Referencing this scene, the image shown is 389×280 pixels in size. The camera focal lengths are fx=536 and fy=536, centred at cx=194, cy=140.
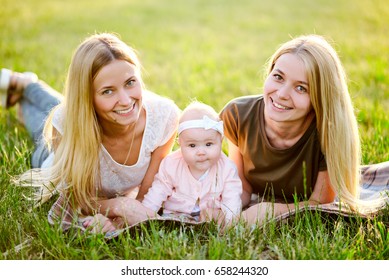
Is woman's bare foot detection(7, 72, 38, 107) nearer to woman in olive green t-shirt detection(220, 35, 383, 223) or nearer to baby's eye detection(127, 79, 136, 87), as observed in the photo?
baby's eye detection(127, 79, 136, 87)

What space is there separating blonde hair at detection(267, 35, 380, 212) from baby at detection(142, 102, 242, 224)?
0.58m

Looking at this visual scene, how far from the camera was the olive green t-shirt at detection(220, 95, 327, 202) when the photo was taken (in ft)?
10.9

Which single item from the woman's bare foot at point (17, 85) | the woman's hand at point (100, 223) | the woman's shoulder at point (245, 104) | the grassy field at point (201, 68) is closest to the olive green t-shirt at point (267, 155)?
the woman's shoulder at point (245, 104)

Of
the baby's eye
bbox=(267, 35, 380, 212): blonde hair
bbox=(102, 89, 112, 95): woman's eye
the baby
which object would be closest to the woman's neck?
bbox=(267, 35, 380, 212): blonde hair

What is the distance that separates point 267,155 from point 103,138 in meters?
1.06

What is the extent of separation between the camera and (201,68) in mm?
7195

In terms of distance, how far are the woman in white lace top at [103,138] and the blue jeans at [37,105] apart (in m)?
0.75

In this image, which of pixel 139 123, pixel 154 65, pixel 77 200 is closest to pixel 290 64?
pixel 139 123

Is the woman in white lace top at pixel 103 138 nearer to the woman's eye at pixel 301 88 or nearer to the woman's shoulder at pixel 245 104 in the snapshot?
the woman's shoulder at pixel 245 104

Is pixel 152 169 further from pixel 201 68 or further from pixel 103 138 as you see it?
pixel 201 68

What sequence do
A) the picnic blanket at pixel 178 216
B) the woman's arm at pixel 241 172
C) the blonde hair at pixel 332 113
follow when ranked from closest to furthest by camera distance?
the picnic blanket at pixel 178 216
the blonde hair at pixel 332 113
the woman's arm at pixel 241 172

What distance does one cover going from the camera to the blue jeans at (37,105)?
14.7 feet

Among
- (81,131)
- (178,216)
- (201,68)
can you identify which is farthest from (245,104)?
(201,68)

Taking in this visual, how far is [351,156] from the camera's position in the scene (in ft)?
10.6
